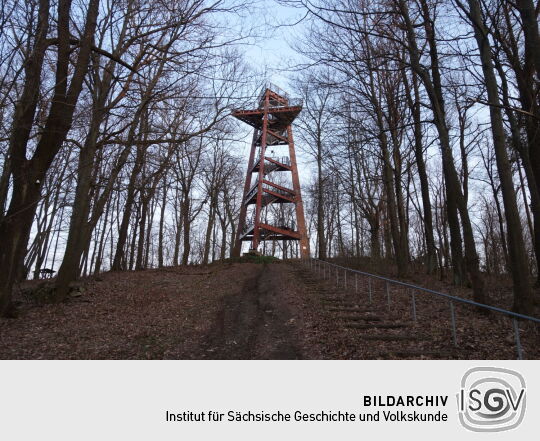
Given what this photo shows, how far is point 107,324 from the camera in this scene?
7426 mm

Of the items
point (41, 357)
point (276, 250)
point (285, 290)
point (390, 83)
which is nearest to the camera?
point (41, 357)

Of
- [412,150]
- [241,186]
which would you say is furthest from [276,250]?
[412,150]

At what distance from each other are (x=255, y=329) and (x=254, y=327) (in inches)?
6.4

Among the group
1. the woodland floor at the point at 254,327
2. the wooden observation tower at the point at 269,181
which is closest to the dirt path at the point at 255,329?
the woodland floor at the point at 254,327

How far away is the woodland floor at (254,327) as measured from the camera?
5.58 metres

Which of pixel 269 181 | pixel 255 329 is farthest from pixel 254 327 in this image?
pixel 269 181

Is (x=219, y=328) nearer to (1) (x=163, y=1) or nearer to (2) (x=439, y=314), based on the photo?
(2) (x=439, y=314)

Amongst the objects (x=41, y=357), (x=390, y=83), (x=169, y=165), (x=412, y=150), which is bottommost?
(x=41, y=357)

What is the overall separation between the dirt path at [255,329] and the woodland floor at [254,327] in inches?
0.8

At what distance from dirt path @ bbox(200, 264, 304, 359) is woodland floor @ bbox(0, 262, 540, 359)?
2 centimetres

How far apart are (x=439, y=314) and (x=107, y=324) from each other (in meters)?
7.28

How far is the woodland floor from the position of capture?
18.3ft

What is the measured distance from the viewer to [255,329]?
723 cm

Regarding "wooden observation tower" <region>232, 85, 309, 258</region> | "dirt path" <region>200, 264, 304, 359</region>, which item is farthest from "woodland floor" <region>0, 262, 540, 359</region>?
"wooden observation tower" <region>232, 85, 309, 258</region>
